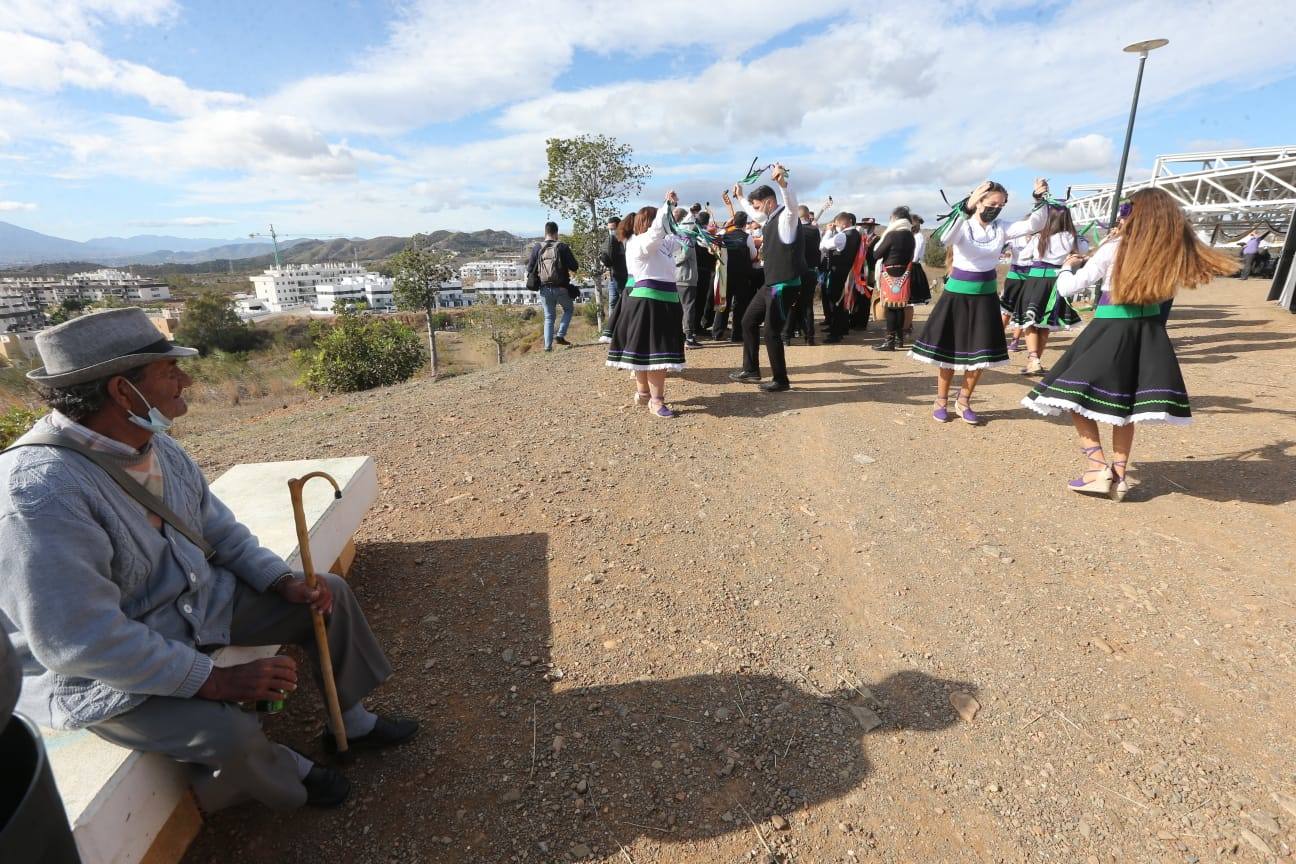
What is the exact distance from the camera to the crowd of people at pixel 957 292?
392 cm

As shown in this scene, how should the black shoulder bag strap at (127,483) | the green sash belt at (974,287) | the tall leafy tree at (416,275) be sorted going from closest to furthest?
1. the black shoulder bag strap at (127,483)
2. the green sash belt at (974,287)
3. the tall leafy tree at (416,275)

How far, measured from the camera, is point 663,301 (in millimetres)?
5613

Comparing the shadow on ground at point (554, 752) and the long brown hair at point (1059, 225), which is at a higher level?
the long brown hair at point (1059, 225)

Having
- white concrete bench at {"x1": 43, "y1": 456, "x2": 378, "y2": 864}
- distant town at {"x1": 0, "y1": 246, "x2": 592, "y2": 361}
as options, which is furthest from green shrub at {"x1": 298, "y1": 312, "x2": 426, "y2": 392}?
distant town at {"x1": 0, "y1": 246, "x2": 592, "y2": 361}

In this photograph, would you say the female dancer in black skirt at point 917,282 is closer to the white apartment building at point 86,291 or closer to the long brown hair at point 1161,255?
the long brown hair at point 1161,255

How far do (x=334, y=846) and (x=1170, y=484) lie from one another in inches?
209

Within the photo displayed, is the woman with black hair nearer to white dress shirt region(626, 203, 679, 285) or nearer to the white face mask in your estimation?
white dress shirt region(626, 203, 679, 285)

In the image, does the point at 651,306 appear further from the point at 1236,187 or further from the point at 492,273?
the point at 492,273

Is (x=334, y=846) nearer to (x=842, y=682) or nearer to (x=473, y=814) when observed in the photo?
(x=473, y=814)

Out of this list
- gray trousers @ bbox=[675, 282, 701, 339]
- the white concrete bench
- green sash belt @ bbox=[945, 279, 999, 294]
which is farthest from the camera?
gray trousers @ bbox=[675, 282, 701, 339]

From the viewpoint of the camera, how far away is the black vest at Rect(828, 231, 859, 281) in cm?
961

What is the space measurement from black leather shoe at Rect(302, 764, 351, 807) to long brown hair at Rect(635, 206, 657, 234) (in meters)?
4.49

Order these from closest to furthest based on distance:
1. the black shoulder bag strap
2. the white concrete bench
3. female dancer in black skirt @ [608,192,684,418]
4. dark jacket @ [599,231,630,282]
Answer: the white concrete bench < the black shoulder bag strap < female dancer in black skirt @ [608,192,684,418] < dark jacket @ [599,231,630,282]

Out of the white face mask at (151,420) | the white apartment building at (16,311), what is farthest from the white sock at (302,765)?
the white apartment building at (16,311)
